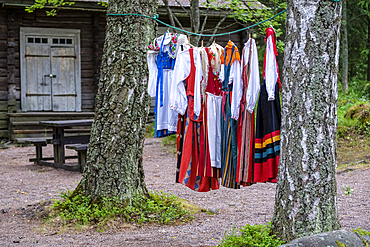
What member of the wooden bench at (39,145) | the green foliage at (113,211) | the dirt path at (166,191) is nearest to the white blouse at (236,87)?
the dirt path at (166,191)

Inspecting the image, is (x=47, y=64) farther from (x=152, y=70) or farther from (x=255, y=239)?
(x=255, y=239)

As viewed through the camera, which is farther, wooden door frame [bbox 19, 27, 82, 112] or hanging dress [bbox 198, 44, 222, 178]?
wooden door frame [bbox 19, 27, 82, 112]

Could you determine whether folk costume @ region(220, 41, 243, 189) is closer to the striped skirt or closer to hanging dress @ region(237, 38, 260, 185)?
hanging dress @ region(237, 38, 260, 185)

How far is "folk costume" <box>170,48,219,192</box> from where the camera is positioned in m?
3.89

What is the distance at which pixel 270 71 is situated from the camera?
Result: 337 centimetres

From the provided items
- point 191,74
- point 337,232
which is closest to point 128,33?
point 191,74

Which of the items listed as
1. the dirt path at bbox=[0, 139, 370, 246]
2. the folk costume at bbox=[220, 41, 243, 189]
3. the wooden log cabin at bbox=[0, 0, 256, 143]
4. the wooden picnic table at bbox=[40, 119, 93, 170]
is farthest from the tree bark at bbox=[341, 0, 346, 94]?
the folk costume at bbox=[220, 41, 243, 189]

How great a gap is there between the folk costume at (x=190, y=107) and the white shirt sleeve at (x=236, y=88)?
34 centimetres

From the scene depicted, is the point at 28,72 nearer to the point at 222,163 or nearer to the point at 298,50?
the point at 222,163

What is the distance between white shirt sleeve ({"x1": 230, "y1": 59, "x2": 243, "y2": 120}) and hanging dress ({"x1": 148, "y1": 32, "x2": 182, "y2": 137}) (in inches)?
27.4

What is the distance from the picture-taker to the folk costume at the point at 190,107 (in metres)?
3.89

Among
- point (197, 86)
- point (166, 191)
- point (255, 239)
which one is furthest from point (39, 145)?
point (255, 239)

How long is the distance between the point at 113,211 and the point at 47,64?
9.21m

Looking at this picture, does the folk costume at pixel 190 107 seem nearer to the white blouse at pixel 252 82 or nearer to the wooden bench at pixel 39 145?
the white blouse at pixel 252 82
